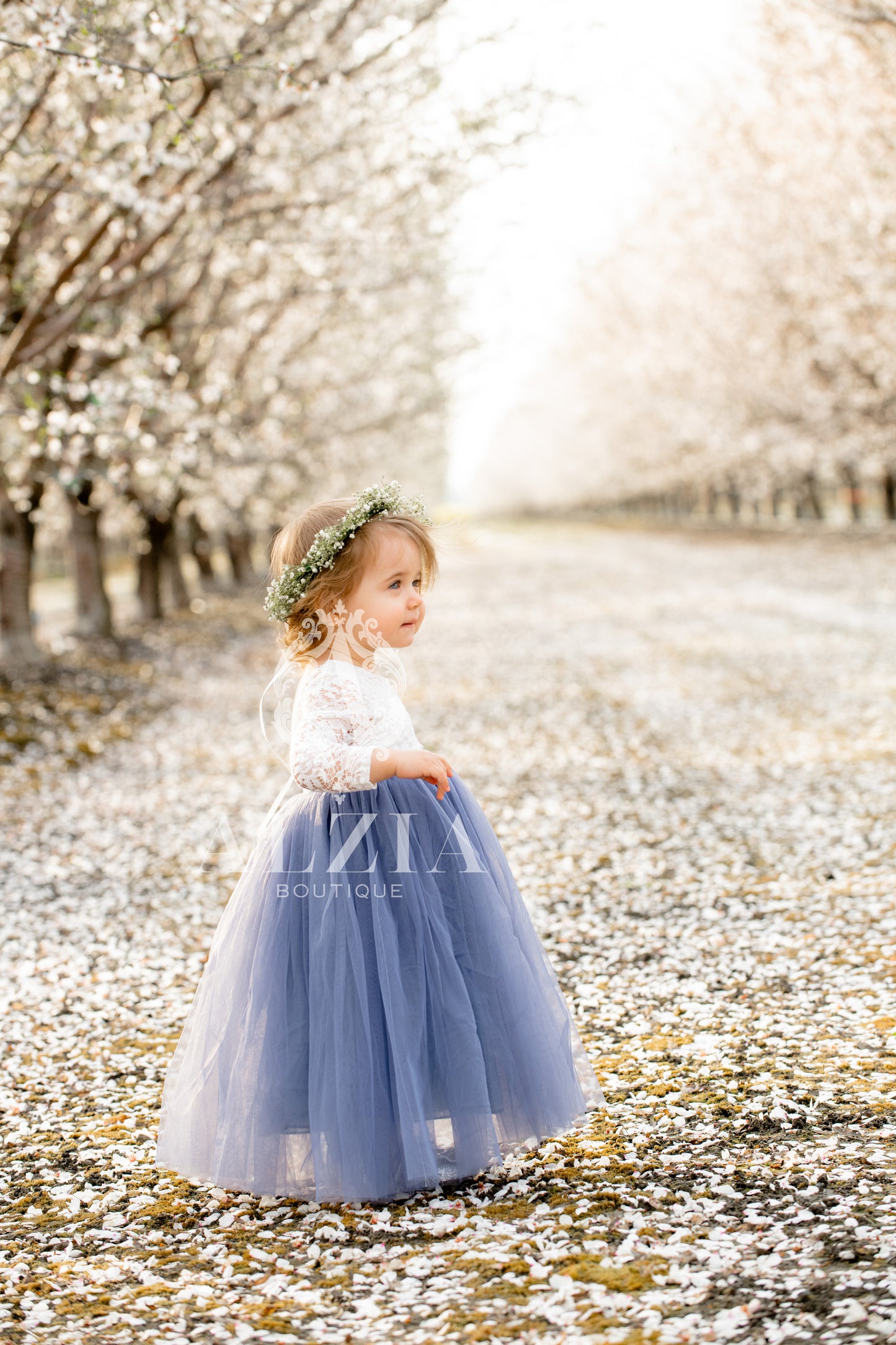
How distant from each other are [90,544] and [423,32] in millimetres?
10843

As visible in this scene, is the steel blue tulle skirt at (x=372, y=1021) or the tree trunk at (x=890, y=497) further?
the tree trunk at (x=890, y=497)

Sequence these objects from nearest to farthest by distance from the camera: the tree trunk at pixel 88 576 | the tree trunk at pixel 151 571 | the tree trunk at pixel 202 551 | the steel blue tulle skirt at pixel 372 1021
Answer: the steel blue tulle skirt at pixel 372 1021 < the tree trunk at pixel 88 576 < the tree trunk at pixel 151 571 < the tree trunk at pixel 202 551

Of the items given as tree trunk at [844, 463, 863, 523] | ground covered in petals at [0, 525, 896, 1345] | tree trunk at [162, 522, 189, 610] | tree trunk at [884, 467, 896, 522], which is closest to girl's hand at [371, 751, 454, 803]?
ground covered in petals at [0, 525, 896, 1345]

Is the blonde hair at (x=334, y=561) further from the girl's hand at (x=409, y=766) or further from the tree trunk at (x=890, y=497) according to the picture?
the tree trunk at (x=890, y=497)

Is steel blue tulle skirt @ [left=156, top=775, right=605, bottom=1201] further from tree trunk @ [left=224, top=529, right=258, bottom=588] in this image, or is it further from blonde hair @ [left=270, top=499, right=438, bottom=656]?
tree trunk @ [left=224, top=529, right=258, bottom=588]

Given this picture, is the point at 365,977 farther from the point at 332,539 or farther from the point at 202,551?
the point at 202,551

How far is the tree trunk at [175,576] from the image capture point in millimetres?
24500

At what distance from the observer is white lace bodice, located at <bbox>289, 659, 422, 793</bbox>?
11.3ft

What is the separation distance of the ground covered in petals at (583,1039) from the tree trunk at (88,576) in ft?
20.6

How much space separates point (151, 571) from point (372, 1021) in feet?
64.5

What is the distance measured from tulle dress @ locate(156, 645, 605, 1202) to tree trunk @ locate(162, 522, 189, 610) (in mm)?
21702

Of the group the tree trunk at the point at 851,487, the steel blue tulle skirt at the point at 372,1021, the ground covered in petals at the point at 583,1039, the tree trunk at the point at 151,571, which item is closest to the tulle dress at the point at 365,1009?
the steel blue tulle skirt at the point at 372,1021

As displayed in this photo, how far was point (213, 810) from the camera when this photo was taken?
9078mm

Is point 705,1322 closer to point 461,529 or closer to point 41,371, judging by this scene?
point 461,529
